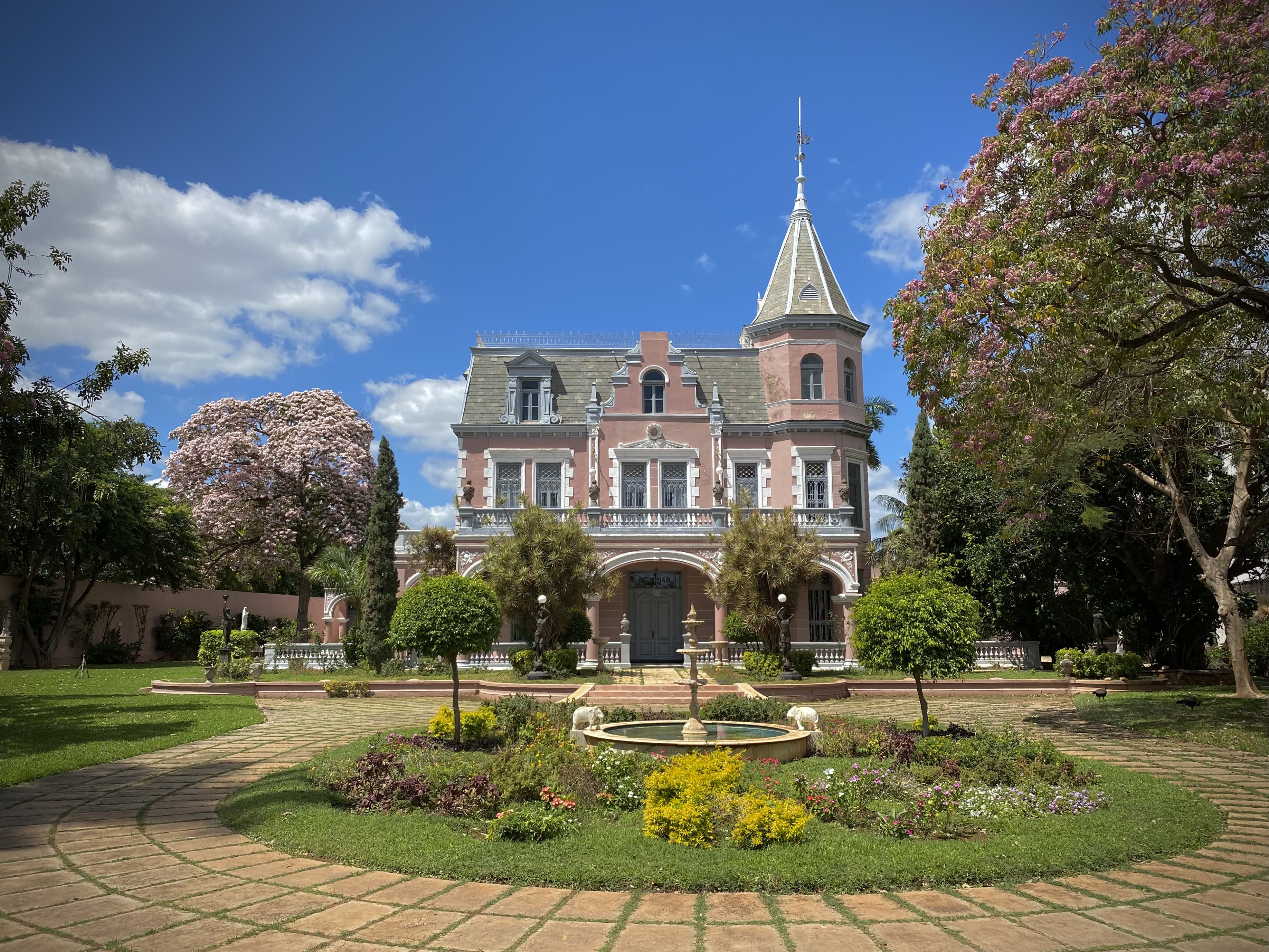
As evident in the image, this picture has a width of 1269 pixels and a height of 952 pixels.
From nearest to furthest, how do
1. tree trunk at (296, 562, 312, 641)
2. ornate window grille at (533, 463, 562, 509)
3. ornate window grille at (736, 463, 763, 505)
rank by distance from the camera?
ornate window grille at (736, 463, 763, 505), ornate window grille at (533, 463, 562, 509), tree trunk at (296, 562, 312, 641)

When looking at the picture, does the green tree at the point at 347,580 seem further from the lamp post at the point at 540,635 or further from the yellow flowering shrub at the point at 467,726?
the yellow flowering shrub at the point at 467,726

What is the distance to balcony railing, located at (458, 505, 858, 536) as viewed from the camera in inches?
1106

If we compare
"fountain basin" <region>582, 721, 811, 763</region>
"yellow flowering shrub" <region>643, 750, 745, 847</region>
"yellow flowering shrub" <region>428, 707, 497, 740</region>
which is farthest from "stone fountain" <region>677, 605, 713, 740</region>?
"yellow flowering shrub" <region>643, 750, 745, 847</region>

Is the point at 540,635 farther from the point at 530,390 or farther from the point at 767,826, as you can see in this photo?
the point at 767,826

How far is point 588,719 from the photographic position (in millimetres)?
12227

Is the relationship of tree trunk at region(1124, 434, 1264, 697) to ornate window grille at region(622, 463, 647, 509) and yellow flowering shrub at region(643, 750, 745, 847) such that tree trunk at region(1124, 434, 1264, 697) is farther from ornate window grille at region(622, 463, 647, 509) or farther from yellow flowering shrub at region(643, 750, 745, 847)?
ornate window grille at region(622, 463, 647, 509)

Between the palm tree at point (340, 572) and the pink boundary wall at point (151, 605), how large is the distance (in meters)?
2.45

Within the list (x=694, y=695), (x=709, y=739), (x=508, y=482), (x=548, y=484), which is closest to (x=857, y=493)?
(x=548, y=484)

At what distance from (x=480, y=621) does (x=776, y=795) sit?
229 inches

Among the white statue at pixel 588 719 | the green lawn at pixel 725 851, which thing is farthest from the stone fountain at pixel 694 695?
the green lawn at pixel 725 851

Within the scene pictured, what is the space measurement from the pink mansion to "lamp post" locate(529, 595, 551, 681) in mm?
5018

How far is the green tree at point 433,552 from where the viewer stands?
28.9m

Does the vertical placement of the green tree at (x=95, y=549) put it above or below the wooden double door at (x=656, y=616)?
above

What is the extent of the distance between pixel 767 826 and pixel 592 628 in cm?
2024
